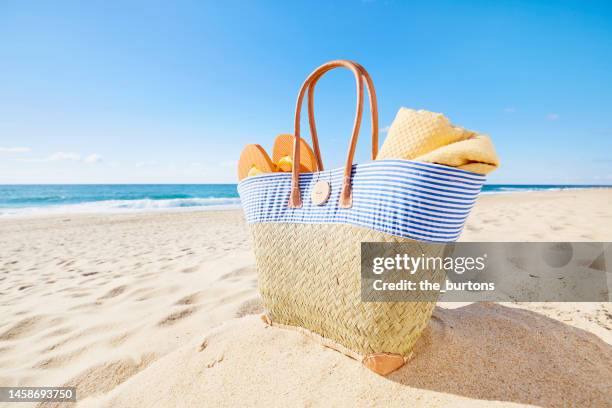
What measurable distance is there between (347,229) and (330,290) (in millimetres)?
298

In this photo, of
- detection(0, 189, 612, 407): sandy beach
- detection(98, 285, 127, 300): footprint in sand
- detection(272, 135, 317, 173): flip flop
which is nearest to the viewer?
detection(0, 189, 612, 407): sandy beach

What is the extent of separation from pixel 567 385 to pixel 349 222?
1054 millimetres

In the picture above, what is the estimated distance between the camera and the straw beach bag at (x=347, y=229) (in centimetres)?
117

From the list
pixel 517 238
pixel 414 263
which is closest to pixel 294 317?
pixel 414 263

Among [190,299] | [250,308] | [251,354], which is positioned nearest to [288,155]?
[251,354]

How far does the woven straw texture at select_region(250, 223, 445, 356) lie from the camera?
4.28 feet

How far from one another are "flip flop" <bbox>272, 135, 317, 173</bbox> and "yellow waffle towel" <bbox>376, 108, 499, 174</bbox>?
50cm

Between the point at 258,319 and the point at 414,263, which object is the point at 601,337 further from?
the point at 258,319

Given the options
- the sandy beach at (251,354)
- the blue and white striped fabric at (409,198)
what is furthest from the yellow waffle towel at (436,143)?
the sandy beach at (251,354)

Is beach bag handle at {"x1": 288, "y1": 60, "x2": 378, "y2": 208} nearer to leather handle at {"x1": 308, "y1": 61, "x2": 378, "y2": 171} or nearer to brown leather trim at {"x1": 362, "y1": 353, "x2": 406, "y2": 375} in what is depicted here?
leather handle at {"x1": 308, "y1": 61, "x2": 378, "y2": 171}

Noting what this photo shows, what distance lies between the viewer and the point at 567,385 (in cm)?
128

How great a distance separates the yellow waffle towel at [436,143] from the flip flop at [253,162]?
0.73 metres

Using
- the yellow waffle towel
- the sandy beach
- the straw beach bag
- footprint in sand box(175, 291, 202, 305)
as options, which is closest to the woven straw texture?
the straw beach bag

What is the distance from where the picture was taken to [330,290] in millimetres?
1447
